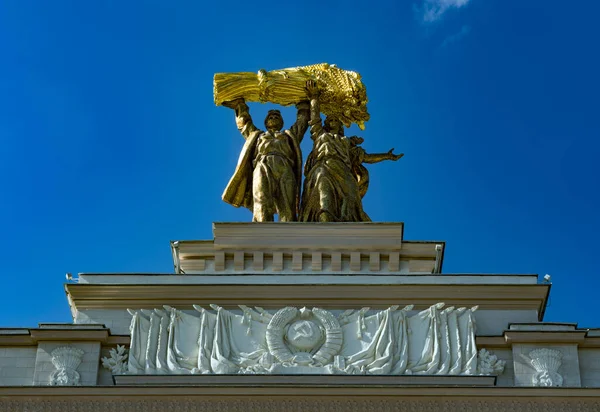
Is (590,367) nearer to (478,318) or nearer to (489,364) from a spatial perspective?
(489,364)

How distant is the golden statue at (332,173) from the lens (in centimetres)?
2333

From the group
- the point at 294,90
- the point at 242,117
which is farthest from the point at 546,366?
the point at 242,117

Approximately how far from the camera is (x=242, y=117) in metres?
24.5

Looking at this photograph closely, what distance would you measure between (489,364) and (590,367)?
1332mm

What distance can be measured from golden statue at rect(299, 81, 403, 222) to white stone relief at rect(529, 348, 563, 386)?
3905mm

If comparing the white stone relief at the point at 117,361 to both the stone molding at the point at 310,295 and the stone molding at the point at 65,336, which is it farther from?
the stone molding at the point at 310,295

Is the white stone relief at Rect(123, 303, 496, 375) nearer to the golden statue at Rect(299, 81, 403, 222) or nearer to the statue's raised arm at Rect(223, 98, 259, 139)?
the golden statue at Rect(299, 81, 403, 222)

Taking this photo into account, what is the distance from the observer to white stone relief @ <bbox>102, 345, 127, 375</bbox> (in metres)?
20.6

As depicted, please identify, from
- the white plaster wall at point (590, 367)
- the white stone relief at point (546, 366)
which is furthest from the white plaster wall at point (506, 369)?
the white plaster wall at point (590, 367)

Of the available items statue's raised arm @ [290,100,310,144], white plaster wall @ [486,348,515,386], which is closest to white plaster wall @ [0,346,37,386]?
statue's raised arm @ [290,100,310,144]

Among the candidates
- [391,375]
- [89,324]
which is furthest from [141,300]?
[391,375]

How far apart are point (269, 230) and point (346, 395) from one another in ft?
11.2

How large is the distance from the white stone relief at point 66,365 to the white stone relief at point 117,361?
36 cm

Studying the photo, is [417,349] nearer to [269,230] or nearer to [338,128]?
[269,230]
